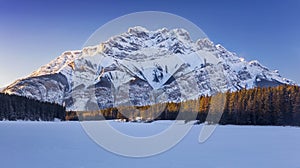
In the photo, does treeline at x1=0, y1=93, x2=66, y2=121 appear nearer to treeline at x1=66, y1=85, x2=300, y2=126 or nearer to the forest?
the forest

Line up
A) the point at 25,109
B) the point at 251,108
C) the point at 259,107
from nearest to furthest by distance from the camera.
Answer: the point at 259,107 < the point at 251,108 < the point at 25,109

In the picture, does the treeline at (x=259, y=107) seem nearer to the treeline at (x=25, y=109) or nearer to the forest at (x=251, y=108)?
the forest at (x=251, y=108)

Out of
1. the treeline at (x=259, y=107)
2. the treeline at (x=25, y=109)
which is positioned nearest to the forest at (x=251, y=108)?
the treeline at (x=259, y=107)

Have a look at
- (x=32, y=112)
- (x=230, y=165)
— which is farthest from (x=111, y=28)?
(x=32, y=112)

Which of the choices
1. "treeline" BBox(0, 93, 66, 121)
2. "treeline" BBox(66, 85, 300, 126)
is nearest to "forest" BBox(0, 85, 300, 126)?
"treeline" BBox(66, 85, 300, 126)

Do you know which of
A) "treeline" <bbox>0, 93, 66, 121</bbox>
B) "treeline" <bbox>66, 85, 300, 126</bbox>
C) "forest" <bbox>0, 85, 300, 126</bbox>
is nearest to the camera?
"forest" <bbox>0, 85, 300, 126</bbox>

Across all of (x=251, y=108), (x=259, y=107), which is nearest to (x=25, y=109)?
(x=251, y=108)

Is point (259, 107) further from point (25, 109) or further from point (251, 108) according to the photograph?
point (25, 109)

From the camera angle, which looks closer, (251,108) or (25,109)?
(251,108)

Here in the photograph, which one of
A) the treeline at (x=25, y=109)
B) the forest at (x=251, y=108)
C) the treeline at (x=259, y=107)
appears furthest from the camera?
the treeline at (x=25, y=109)
